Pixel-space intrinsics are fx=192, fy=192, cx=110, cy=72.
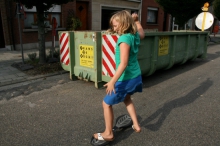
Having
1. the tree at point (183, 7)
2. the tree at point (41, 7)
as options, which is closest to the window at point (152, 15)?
the tree at point (183, 7)

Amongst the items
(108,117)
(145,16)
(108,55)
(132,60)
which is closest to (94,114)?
→ (108,117)

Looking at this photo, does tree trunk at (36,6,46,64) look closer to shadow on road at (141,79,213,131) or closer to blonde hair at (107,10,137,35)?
shadow on road at (141,79,213,131)

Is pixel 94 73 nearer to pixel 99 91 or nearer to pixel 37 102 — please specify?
pixel 99 91

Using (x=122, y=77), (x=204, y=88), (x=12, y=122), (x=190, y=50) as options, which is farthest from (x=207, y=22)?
(x=12, y=122)

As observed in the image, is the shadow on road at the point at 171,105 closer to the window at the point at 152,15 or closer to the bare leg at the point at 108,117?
the bare leg at the point at 108,117

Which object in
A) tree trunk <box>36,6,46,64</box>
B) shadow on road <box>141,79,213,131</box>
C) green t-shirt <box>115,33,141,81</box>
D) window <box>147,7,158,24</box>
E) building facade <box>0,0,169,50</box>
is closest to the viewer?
green t-shirt <box>115,33,141,81</box>

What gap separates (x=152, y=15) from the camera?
19.3 m

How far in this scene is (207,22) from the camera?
30.1 ft

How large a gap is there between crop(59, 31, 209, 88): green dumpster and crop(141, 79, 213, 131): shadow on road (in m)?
1.25

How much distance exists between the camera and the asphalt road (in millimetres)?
2703

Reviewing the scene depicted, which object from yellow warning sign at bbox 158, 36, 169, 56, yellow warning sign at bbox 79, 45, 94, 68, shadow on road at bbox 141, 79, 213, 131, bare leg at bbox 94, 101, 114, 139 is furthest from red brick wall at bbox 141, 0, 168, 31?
bare leg at bbox 94, 101, 114, 139

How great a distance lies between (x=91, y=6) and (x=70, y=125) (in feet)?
37.1

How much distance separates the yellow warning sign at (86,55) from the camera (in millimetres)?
4789

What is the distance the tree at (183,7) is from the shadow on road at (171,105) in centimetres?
828
